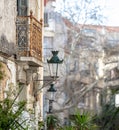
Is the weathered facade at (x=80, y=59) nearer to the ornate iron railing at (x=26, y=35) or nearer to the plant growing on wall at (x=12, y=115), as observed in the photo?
the ornate iron railing at (x=26, y=35)

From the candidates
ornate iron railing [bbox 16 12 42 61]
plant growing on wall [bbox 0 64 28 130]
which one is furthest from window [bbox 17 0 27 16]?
plant growing on wall [bbox 0 64 28 130]

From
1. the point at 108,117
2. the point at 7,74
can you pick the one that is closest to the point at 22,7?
the point at 7,74

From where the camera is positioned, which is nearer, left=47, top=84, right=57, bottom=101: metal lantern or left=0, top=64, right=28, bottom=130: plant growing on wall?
left=0, top=64, right=28, bottom=130: plant growing on wall

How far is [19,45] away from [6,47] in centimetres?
125

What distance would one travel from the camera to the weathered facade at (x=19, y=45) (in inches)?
538

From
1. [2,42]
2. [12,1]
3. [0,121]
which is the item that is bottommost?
[0,121]

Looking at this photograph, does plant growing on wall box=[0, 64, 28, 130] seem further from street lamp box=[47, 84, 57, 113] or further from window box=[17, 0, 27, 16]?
street lamp box=[47, 84, 57, 113]

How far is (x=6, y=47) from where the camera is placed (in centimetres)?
1362

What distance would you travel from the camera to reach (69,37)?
36.9m

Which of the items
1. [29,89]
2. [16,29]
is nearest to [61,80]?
[29,89]

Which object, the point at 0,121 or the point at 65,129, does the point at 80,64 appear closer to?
the point at 65,129

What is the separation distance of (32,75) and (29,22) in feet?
8.30

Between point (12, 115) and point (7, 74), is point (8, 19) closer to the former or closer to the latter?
point (7, 74)

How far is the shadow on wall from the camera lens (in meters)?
13.3
